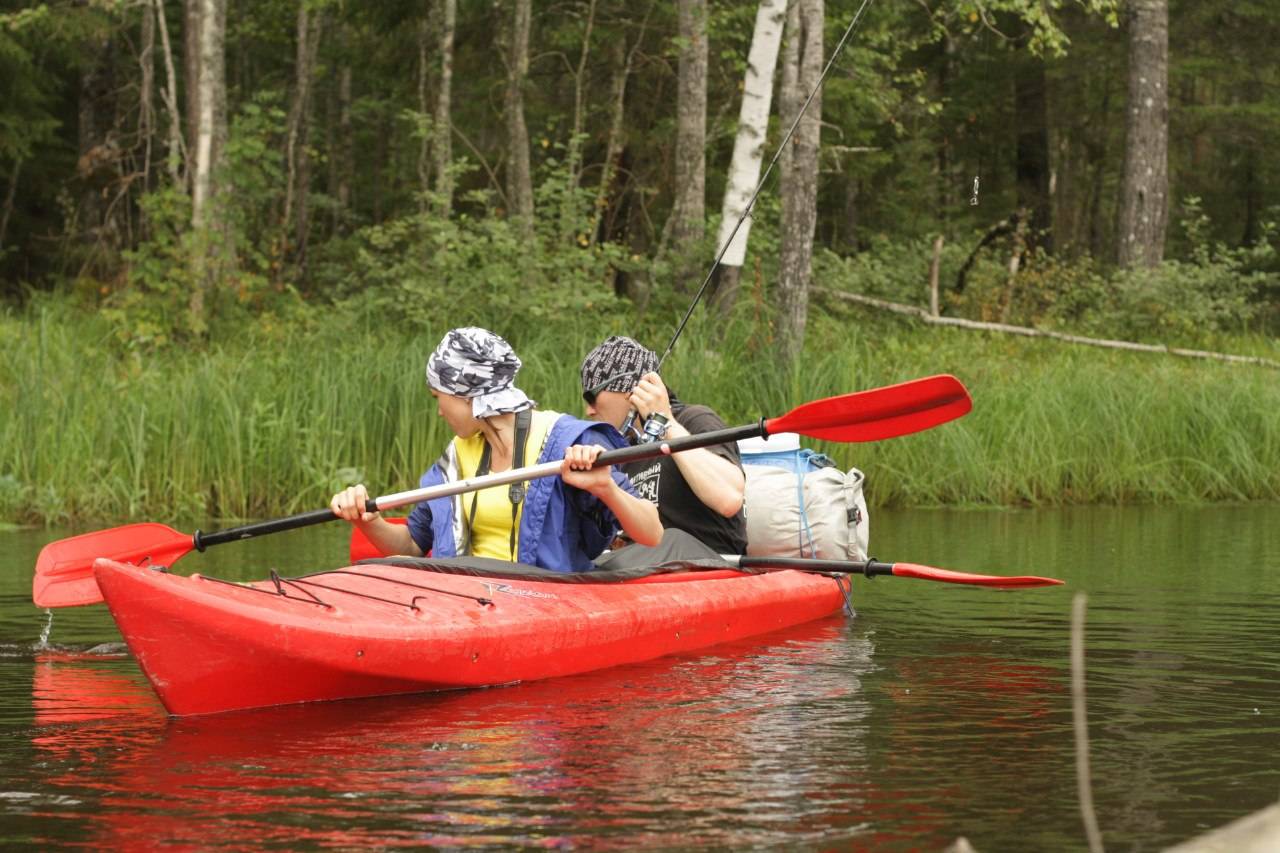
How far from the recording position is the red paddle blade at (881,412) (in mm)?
5910

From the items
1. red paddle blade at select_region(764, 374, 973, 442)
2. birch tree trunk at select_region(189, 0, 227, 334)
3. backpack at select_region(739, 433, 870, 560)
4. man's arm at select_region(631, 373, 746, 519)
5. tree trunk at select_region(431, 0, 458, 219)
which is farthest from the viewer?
tree trunk at select_region(431, 0, 458, 219)

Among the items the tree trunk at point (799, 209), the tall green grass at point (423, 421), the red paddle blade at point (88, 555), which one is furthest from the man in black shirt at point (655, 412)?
the tree trunk at point (799, 209)

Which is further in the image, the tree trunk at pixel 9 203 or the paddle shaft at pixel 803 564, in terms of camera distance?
the tree trunk at pixel 9 203

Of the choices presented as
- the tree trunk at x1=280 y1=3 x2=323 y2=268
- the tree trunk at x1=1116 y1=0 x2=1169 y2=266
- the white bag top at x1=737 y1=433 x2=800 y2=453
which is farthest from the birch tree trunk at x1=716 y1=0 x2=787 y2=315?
the tree trunk at x1=280 y1=3 x2=323 y2=268

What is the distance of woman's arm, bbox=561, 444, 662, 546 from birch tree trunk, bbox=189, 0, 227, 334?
9159 mm

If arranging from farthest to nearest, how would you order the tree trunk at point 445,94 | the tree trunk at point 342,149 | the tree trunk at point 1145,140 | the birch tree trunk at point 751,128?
1. the tree trunk at point 342,149
2. the tree trunk at point 1145,140
3. the tree trunk at point 445,94
4. the birch tree trunk at point 751,128

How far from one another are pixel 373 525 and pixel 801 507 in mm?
2038

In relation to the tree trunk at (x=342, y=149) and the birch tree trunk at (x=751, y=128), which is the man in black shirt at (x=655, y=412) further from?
the tree trunk at (x=342, y=149)

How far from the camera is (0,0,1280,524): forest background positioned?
10.6 metres

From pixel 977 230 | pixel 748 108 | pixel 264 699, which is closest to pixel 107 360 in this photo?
pixel 748 108

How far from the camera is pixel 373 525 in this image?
226 inches

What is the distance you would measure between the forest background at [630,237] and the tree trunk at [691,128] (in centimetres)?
5

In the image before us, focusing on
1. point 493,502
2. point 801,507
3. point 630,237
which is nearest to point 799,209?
point 630,237

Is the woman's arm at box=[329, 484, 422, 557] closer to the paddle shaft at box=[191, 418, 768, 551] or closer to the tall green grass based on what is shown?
the paddle shaft at box=[191, 418, 768, 551]
